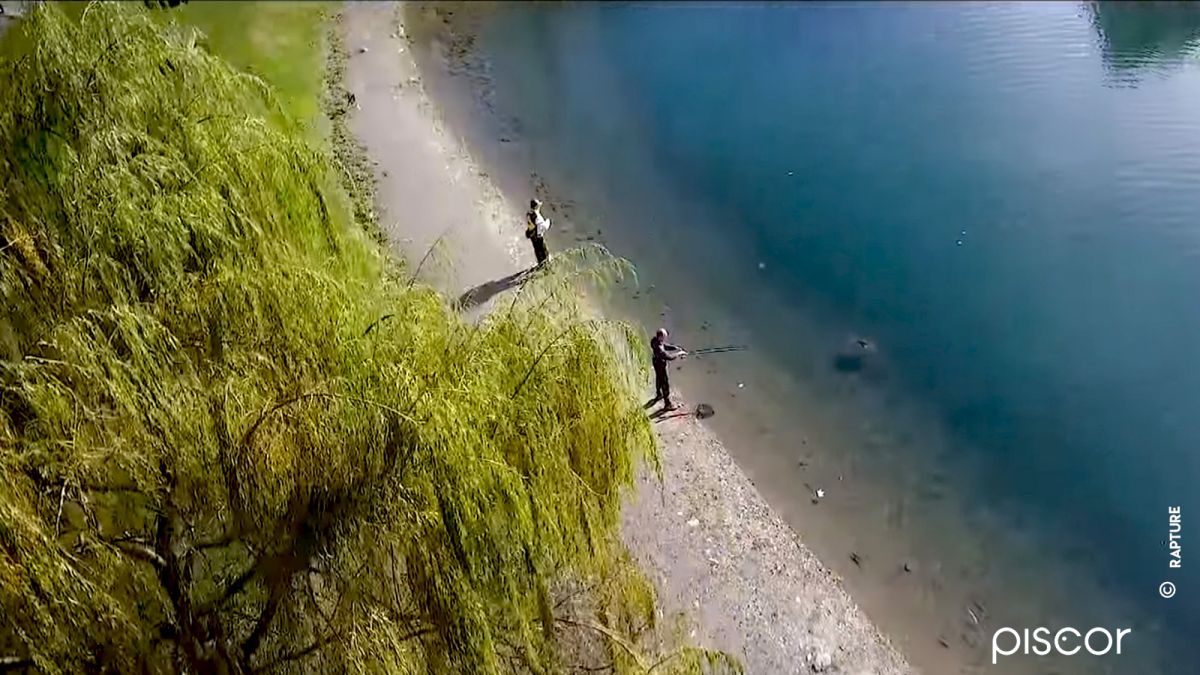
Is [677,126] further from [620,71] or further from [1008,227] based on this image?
[1008,227]

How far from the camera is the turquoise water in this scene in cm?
1023

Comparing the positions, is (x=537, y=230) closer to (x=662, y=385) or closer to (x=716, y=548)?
(x=662, y=385)

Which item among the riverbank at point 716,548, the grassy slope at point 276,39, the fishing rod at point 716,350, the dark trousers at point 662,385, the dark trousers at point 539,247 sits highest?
the grassy slope at point 276,39

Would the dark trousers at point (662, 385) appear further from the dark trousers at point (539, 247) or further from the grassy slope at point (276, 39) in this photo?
the grassy slope at point (276, 39)

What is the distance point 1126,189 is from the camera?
13.1 meters

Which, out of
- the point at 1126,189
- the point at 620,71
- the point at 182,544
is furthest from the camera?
the point at 620,71

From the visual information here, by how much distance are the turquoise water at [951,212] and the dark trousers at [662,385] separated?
1.11 m

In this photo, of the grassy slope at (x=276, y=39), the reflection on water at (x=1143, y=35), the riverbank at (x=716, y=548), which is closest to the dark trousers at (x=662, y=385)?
the riverbank at (x=716, y=548)

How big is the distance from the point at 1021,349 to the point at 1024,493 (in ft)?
7.63

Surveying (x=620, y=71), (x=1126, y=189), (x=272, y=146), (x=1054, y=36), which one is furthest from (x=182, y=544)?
(x=1054, y=36)

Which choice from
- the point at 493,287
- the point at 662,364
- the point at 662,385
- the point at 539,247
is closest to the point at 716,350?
the point at 662,385

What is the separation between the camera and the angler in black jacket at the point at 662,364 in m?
10.5

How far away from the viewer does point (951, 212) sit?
1394cm

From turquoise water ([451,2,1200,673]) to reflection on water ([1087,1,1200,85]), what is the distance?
0.06m
